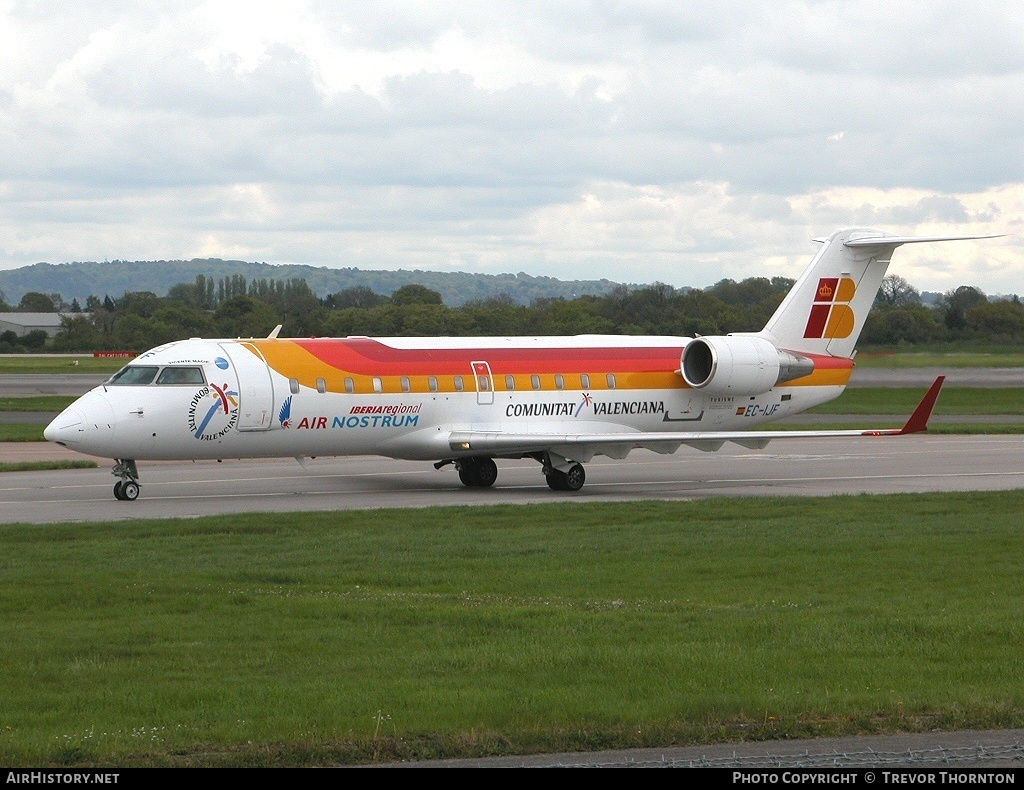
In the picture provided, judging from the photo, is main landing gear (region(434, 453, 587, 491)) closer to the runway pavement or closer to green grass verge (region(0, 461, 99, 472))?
the runway pavement

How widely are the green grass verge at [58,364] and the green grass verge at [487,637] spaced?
6652cm

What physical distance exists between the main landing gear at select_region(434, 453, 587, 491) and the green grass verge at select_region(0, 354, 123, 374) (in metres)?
55.8

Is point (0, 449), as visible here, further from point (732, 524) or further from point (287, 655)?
point (287, 655)

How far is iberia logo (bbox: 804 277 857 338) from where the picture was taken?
108 feet

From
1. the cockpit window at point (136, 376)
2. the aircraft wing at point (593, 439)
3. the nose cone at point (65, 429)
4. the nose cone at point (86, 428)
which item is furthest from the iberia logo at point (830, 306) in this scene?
the nose cone at point (65, 429)

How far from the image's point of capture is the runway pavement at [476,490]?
26094mm

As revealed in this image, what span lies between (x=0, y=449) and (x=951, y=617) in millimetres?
30699

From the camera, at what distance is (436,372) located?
2862 centimetres

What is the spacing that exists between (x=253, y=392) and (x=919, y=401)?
1563 inches

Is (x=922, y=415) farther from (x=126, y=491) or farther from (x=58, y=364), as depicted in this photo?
(x=58, y=364)

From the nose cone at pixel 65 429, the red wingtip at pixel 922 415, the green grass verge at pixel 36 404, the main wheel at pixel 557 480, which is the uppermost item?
the red wingtip at pixel 922 415

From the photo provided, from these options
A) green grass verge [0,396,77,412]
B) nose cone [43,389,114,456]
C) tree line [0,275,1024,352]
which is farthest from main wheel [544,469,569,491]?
green grass verge [0,396,77,412]

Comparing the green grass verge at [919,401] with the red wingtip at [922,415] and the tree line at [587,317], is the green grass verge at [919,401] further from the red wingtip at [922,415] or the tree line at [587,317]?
the red wingtip at [922,415]
